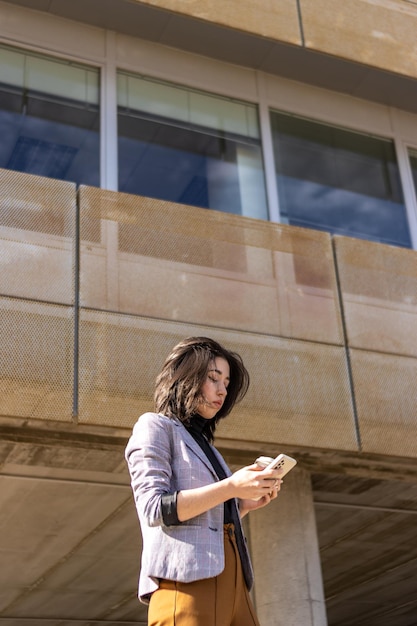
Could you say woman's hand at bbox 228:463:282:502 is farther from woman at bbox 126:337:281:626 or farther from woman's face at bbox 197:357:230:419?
woman's face at bbox 197:357:230:419

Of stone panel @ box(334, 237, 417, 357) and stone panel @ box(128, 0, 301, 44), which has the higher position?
stone panel @ box(128, 0, 301, 44)

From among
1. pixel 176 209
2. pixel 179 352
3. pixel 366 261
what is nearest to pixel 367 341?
pixel 366 261

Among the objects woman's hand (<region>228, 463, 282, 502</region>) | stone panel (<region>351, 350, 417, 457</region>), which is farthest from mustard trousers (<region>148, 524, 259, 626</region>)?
stone panel (<region>351, 350, 417, 457</region>)

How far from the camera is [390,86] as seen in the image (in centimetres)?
1048

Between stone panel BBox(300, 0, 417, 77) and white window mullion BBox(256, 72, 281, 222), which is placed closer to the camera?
white window mullion BBox(256, 72, 281, 222)

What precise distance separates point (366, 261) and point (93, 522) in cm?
382

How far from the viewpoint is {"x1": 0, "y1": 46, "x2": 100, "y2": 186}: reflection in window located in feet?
29.1

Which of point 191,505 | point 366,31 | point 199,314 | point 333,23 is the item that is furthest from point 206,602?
point 366,31

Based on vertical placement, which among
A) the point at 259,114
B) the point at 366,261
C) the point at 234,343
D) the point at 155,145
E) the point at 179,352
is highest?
the point at 259,114

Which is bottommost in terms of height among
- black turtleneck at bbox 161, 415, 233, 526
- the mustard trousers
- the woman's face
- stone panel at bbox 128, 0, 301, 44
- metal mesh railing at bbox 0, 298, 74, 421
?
the mustard trousers

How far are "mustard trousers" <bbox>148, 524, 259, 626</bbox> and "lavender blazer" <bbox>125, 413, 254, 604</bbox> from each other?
0.04 metres

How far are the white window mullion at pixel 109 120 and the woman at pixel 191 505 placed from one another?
569 cm

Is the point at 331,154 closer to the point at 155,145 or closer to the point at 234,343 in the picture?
the point at 155,145

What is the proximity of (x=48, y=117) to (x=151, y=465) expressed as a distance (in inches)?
253
